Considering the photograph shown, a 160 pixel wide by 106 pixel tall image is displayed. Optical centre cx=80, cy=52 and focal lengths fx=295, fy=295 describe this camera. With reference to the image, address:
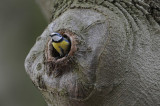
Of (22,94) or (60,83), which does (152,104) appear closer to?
(60,83)

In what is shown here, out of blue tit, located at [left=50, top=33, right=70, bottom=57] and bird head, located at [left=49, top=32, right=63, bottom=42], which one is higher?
bird head, located at [left=49, top=32, right=63, bottom=42]

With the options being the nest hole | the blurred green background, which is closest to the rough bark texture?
the nest hole

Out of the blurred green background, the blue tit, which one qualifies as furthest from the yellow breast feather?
the blurred green background

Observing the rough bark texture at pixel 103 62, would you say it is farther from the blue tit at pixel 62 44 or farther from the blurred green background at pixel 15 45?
the blurred green background at pixel 15 45

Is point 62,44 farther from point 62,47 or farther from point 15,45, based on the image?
point 15,45

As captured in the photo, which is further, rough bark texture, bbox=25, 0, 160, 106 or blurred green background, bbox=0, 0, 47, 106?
blurred green background, bbox=0, 0, 47, 106

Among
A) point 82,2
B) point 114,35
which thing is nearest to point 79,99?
point 114,35

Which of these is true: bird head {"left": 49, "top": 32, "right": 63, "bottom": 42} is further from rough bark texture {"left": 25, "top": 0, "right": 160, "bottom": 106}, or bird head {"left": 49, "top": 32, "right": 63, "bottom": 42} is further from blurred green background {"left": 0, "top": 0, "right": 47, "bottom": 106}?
blurred green background {"left": 0, "top": 0, "right": 47, "bottom": 106}

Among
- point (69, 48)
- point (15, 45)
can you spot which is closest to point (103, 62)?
point (69, 48)
